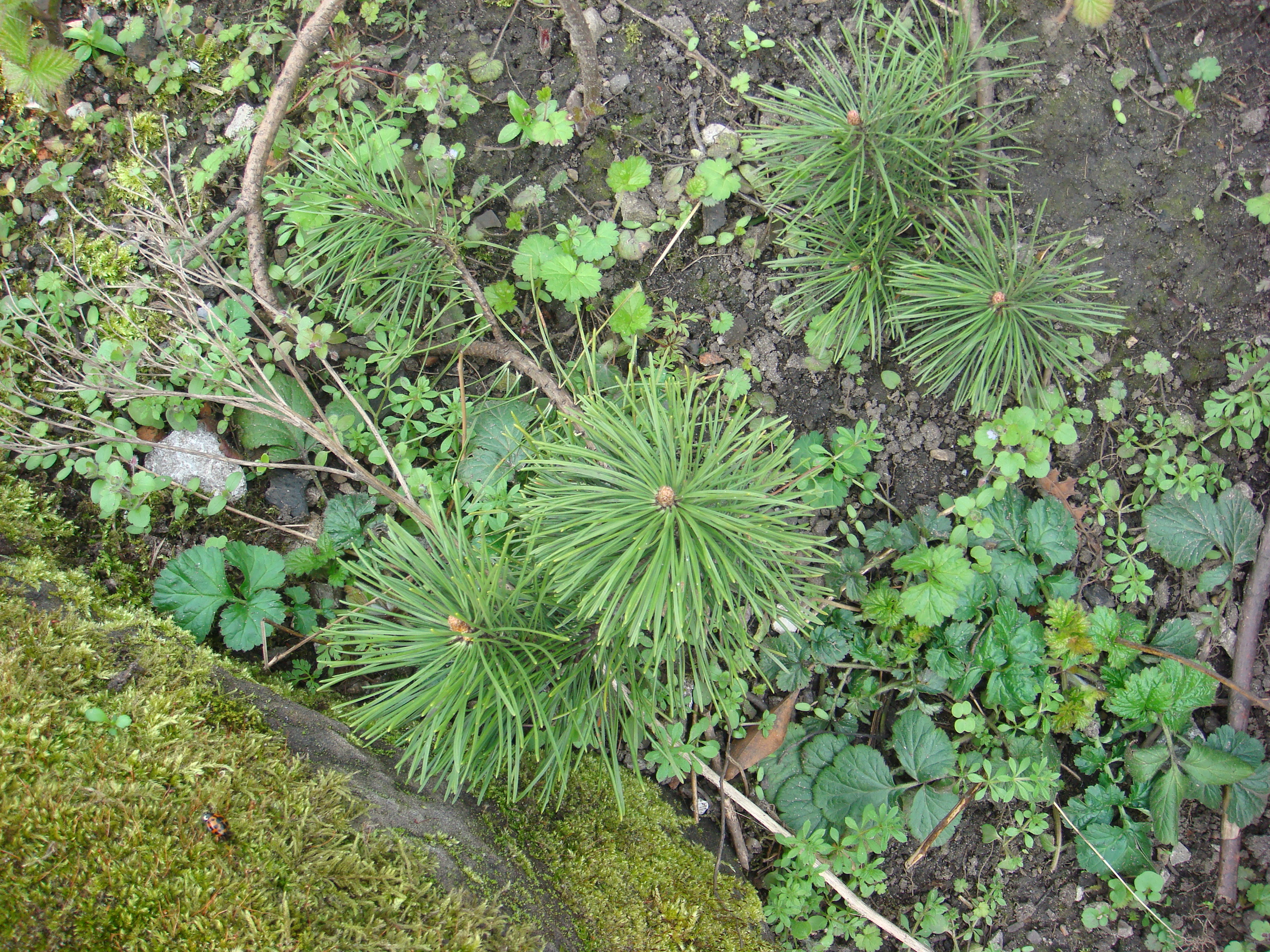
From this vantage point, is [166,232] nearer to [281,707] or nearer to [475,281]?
[475,281]

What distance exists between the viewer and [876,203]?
2283 mm

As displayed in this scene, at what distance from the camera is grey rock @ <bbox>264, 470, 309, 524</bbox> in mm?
2516

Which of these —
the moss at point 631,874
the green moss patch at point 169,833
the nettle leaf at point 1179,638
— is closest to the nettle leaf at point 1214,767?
the nettle leaf at point 1179,638

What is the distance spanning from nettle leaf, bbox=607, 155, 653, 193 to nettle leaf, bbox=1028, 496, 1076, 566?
5.76 feet

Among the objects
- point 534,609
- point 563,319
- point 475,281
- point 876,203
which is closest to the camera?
point 534,609

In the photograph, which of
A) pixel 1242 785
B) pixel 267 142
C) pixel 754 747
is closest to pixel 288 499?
pixel 267 142

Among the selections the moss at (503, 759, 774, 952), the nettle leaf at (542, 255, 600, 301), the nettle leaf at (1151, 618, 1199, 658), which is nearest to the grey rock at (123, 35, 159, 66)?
the nettle leaf at (542, 255, 600, 301)

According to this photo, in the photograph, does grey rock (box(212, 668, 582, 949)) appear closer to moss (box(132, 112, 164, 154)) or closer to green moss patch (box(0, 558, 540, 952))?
green moss patch (box(0, 558, 540, 952))

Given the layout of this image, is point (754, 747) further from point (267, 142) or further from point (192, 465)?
point (267, 142)

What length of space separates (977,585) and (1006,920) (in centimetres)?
110

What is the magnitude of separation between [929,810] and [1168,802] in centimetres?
81

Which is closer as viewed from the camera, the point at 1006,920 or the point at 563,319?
the point at 1006,920

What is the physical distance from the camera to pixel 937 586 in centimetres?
233

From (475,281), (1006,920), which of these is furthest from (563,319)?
(1006,920)
